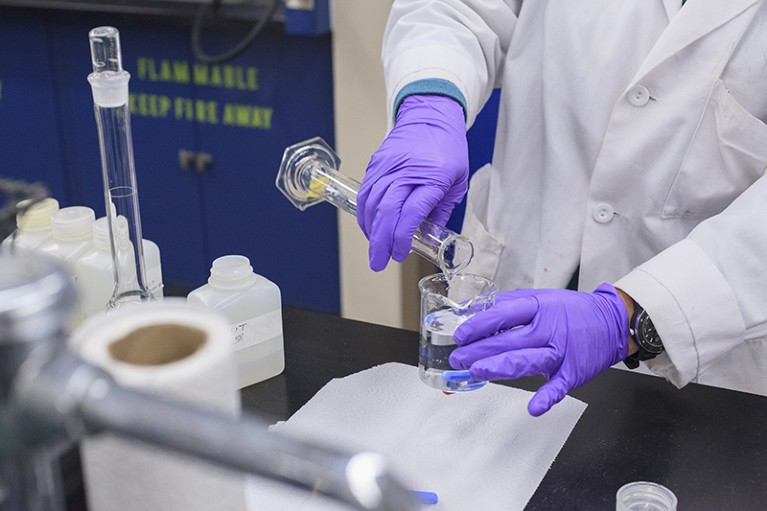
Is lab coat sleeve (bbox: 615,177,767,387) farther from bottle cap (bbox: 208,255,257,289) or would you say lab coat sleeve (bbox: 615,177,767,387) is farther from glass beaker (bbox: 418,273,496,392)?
bottle cap (bbox: 208,255,257,289)

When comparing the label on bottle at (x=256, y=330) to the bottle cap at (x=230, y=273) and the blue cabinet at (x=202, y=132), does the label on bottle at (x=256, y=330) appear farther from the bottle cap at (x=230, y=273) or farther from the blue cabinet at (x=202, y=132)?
the blue cabinet at (x=202, y=132)

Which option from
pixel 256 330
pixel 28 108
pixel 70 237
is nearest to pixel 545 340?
pixel 256 330

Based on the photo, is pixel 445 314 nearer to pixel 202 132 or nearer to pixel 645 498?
pixel 645 498

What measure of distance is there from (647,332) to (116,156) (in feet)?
2.19

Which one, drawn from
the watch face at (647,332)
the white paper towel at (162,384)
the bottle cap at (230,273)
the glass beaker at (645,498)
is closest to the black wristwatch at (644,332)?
the watch face at (647,332)

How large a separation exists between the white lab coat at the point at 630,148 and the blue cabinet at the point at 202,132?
1.04m

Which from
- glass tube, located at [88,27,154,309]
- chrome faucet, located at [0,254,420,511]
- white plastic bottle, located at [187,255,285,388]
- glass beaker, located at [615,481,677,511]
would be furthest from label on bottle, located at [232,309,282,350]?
chrome faucet, located at [0,254,420,511]

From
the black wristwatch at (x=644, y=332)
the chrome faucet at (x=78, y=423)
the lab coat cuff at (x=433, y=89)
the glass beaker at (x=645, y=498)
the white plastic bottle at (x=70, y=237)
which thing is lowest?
the glass beaker at (x=645, y=498)

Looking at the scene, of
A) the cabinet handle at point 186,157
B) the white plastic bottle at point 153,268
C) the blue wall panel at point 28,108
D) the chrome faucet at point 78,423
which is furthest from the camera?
the blue wall panel at point 28,108

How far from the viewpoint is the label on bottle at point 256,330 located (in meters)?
1.02

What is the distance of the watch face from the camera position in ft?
3.56

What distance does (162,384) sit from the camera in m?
0.44

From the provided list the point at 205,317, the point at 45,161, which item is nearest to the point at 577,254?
the point at 205,317

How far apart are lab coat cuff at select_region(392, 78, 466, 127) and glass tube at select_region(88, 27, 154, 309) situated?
503mm
